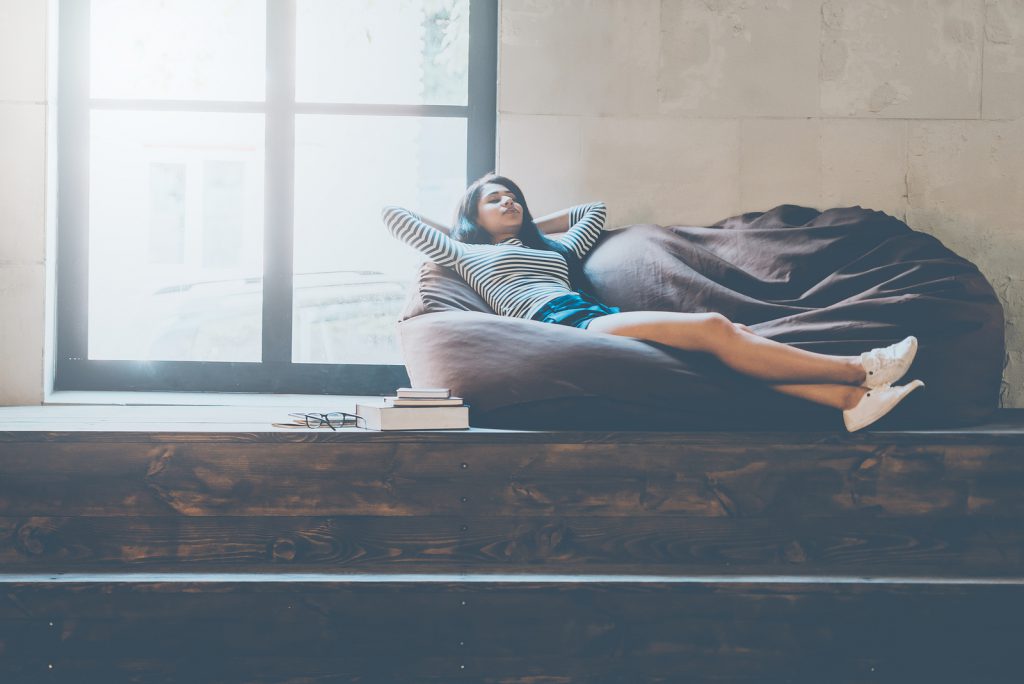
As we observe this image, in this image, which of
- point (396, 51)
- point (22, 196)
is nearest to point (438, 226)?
point (396, 51)

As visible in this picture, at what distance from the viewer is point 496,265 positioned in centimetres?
257

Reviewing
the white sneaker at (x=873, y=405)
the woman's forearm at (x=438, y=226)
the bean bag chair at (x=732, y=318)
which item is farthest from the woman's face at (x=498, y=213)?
the white sneaker at (x=873, y=405)

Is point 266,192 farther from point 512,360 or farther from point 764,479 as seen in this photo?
point 764,479

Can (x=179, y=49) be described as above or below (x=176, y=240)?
above

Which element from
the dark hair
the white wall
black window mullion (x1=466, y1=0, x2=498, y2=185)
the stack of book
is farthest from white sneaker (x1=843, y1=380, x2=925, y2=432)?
the white wall

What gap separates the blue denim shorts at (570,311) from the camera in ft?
7.64

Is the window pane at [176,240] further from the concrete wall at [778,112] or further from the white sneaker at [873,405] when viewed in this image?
the white sneaker at [873,405]

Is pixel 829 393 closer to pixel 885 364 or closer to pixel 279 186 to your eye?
pixel 885 364

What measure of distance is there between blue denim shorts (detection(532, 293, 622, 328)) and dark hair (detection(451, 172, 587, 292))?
0.96ft

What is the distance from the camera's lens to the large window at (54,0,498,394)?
323 centimetres

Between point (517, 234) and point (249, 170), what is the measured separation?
3.98 ft

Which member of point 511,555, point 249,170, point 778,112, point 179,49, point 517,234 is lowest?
point 511,555

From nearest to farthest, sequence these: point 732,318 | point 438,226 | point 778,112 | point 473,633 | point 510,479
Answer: point 473,633, point 510,479, point 732,318, point 438,226, point 778,112

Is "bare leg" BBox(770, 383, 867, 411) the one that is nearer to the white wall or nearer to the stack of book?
the stack of book
